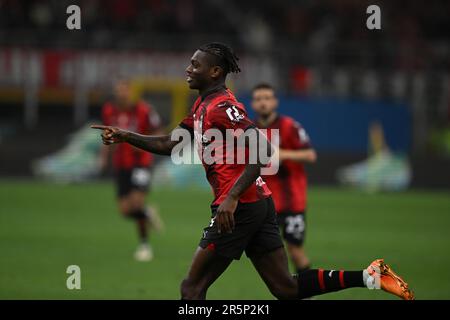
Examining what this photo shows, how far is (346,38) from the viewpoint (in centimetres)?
3052

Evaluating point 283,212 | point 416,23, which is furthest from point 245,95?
point 283,212

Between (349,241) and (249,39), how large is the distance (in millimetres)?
14927

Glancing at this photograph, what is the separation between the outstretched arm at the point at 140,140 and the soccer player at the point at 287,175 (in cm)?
287

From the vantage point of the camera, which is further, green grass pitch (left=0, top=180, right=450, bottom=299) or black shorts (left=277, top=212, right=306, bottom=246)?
green grass pitch (left=0, top=180, right=450, bottom=299)

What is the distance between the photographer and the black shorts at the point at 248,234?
25.5 feet

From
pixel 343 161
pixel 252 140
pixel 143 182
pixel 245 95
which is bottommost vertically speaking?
pixel 252 140

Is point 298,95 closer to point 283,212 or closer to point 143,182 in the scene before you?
point 143,182

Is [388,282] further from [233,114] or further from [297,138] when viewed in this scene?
[297,138]

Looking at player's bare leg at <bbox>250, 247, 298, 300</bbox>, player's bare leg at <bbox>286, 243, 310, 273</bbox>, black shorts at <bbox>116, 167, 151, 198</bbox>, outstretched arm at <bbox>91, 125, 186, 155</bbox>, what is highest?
black shorts at <bbox>116, 167, 151, 198</bbox>

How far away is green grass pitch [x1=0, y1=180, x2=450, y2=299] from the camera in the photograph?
11.2 m

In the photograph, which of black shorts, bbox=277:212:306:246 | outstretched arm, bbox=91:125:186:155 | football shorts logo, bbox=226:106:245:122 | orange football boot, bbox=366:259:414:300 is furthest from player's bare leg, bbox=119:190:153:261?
football shorts logo, bbox=226:106:245:122

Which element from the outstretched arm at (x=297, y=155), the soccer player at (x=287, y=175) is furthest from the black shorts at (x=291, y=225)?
the outstretched arm at (x=297, y=155)

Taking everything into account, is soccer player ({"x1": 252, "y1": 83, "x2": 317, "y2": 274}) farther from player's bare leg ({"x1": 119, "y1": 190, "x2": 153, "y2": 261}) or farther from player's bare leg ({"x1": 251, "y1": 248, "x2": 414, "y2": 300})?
player's bare leg ({"x1": 119, "y1": 190, "x2": 153, "y2": 261})

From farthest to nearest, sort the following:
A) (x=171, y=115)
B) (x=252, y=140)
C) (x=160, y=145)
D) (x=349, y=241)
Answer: (x=171, y=115), (x=349, y=241), (x=160, y=145), (x=252, y=140)
